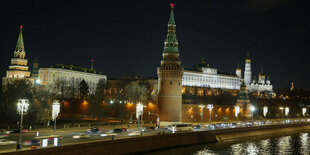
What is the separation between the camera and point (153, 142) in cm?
4950

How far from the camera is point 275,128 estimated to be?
81125 mm

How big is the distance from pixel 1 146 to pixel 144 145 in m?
17.5

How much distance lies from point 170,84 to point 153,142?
1091 inches

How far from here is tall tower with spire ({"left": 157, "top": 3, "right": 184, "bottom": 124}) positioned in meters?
75.7

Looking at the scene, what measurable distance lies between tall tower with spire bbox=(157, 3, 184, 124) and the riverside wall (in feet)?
46.3

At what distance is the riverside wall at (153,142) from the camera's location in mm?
36875

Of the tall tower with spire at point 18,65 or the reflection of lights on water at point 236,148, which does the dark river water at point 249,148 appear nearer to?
the reflection of lights on water at point 236,148

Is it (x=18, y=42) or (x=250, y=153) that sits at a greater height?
(x=18, y=42)

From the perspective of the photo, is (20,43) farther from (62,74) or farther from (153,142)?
(153,142)

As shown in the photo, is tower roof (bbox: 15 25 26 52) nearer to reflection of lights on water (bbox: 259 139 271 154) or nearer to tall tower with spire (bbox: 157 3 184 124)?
tall tower with spire (bbox: 157 3 184 124)

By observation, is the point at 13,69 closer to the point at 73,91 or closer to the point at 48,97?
the point at 73,91

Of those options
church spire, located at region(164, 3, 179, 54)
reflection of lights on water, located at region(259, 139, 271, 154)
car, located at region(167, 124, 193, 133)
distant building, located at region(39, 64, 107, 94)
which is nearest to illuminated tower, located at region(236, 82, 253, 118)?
reflection of lights on water, located at region(259, 139, 271, 154)

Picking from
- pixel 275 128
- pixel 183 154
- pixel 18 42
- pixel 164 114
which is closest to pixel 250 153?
pixel 183 154

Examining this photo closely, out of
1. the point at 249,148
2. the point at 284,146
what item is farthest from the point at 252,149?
the point at 284,146
